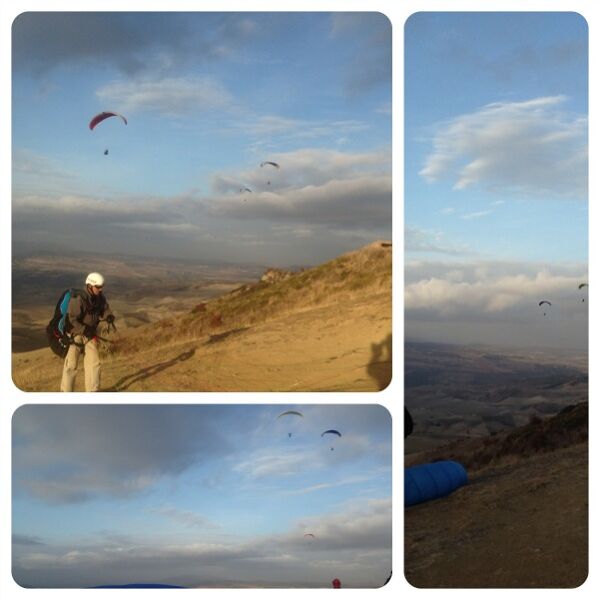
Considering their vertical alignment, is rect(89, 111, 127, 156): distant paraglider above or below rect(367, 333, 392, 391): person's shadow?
above

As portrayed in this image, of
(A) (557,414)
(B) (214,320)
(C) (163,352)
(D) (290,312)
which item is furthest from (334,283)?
(A) (557,414)

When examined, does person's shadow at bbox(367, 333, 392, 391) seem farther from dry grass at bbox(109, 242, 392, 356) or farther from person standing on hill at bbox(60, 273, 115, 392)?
person standing on hill at bbox(60, 273, 115, 392)

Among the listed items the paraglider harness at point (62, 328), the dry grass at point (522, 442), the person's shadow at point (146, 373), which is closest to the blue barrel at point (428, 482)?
the dry grass at point (522, 442)

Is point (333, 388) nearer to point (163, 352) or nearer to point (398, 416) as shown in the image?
point (398, 416)

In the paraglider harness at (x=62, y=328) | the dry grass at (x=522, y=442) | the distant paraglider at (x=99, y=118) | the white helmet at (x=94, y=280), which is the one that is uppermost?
the distant paraglider at (x=99, y=118)

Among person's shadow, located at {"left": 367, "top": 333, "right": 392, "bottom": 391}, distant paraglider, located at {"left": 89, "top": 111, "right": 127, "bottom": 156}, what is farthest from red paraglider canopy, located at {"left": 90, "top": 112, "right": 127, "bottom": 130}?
person's shadow, located at {"left": 367, "top": 333, "right": 392, "bottom": 391}

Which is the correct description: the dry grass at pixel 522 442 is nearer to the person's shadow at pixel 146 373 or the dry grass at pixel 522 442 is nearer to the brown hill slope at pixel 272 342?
the brown hill slope at pixel 272 342
